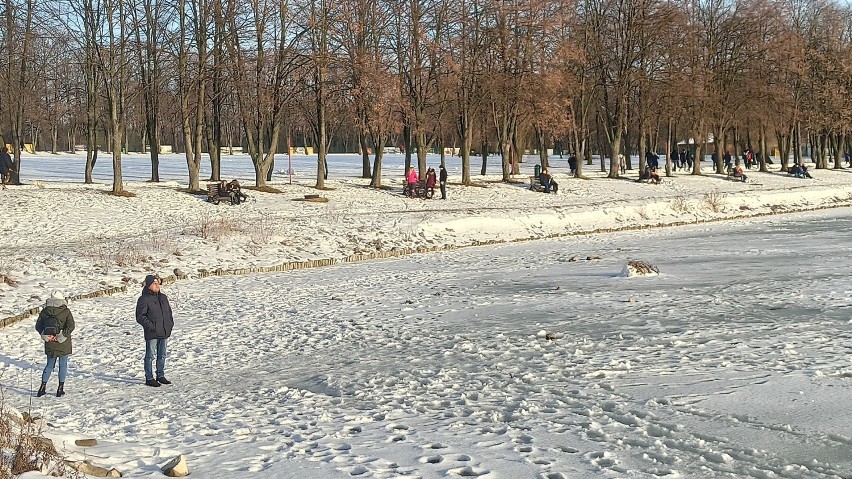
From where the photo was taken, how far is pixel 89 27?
34.0 metres

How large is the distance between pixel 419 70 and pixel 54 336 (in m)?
32.2

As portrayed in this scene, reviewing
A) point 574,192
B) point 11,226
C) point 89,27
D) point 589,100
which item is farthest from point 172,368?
→ point 589,100

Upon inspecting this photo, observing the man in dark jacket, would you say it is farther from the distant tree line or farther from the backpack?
the distant tree line

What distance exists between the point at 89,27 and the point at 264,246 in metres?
14.2

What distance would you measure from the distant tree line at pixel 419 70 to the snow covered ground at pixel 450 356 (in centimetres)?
1066

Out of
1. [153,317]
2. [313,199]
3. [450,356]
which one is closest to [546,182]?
[313,199]

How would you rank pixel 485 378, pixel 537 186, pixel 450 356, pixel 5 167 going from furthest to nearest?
pixel 537 186 < pixel 5 167 < pixel 450 356 < pixel 485 378

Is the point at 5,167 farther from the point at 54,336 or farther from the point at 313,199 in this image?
the point at 54,336

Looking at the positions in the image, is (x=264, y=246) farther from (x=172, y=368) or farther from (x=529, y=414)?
(x=529, y=414)

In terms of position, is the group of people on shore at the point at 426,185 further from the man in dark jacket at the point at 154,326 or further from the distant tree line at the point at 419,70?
the man in dark jacket at the point at 154,326

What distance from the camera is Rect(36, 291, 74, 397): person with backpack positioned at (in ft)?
35.8

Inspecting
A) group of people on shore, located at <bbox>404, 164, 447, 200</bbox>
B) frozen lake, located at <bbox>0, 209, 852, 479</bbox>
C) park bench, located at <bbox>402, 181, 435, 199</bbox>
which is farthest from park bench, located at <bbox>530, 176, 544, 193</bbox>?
frozen lake, located at <bbox>0, 209, 852, 479</bbox>

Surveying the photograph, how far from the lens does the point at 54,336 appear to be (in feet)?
35.9

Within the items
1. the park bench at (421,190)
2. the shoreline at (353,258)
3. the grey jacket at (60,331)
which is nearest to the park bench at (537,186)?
the park bench at (421,190)
